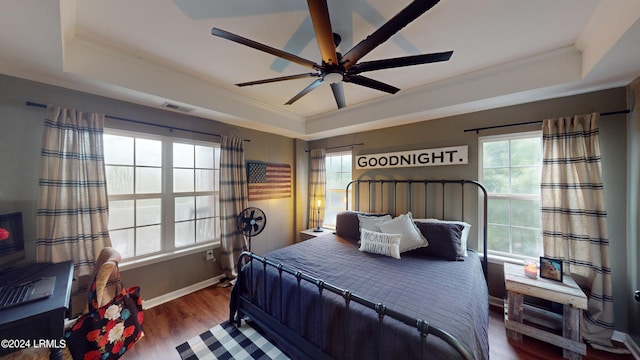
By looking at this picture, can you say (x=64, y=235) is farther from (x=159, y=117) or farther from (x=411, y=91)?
(x=411, y=91)

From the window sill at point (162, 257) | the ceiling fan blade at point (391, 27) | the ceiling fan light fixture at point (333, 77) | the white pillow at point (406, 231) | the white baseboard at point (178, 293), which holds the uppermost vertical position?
the ceiling fan blade at point (391, 27)

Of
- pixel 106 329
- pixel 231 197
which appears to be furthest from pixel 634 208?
A: pixel 106 329

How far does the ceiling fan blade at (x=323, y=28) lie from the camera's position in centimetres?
100

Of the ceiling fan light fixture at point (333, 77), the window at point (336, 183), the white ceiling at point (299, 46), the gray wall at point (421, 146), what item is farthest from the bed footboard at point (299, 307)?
the window at point (336, 183)

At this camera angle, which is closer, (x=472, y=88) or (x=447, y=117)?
(x=472, y=88)

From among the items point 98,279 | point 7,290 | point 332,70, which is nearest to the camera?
point 7,290

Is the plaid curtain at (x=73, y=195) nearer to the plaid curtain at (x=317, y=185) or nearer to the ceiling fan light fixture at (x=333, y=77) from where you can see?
the ceiling fan light fixture at (x=333, y=77)

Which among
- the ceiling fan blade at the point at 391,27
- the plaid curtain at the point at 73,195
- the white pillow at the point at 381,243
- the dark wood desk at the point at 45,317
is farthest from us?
the white pillow at the point at 381,243

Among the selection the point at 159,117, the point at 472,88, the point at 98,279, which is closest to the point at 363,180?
the point at 472,88

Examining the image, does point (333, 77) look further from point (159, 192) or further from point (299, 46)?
point (159, 192)

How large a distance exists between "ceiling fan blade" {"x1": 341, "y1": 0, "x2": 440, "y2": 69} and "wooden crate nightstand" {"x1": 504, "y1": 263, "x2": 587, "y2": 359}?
2.33 metres

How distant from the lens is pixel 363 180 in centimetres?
353

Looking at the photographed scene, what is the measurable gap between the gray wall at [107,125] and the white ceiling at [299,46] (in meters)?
0.14

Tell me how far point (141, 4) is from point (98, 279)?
76.9 inches
